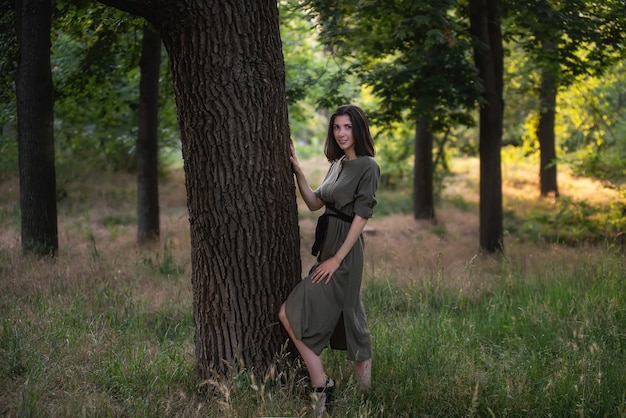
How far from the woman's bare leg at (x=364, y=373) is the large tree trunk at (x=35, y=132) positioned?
210 inches

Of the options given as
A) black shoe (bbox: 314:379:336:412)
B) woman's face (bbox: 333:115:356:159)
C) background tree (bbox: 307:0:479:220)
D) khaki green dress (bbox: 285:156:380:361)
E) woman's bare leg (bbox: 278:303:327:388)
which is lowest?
black shoe (bbox: 314:379:336:412)

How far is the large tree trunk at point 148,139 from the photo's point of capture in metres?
9.95

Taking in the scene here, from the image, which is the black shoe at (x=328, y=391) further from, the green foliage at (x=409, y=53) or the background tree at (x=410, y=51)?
the green foliage at (x=409, y=53)

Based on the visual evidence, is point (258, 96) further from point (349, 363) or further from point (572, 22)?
point (572, 22)

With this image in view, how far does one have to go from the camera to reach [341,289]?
4.04m

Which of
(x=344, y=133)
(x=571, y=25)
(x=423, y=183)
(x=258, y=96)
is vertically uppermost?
(x=571, y=25)

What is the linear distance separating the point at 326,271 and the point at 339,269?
0.35 ft

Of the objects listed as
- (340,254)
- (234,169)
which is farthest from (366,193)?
(234,169)

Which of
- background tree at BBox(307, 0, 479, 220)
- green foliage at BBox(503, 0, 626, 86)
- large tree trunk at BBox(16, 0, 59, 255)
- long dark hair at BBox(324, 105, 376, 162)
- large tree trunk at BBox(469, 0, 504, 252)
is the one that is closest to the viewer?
long dark hair at BBox(324, 105, 376, 162)

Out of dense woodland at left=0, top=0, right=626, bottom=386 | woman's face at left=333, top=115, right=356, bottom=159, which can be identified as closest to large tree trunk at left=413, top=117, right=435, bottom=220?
dense woodland at left=0, top=0, right=626, bottom=386

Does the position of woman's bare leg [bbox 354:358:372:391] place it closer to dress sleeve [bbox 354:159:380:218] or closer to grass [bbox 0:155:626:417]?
grass [bbox 0:155:626:417]

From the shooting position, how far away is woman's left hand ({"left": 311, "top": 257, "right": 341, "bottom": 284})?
3.98 meters

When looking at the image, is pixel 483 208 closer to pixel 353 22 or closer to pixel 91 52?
pixel 353 22

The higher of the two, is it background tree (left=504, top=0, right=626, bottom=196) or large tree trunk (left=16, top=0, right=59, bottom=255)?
background tree (left=504, top=0, right=626, bottom=196)
